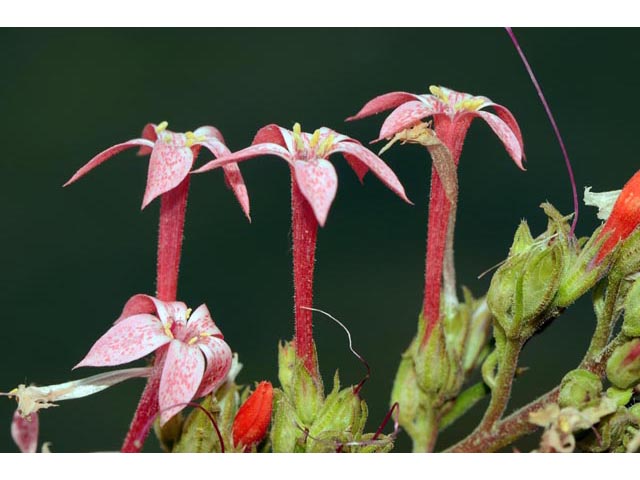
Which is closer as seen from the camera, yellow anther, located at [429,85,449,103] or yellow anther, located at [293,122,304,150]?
yellow anther, located at [293,122,304,150]

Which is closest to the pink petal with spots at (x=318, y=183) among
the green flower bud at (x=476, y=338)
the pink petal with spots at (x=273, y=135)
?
the pink petal with spots at (x=273, y=135)

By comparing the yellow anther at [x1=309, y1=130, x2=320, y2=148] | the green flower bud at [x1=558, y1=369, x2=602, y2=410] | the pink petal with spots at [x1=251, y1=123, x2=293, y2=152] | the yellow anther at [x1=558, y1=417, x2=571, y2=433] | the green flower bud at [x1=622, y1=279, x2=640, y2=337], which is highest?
the pink petal with spots at [x1=251, y1=123, x2=293, y2=152]

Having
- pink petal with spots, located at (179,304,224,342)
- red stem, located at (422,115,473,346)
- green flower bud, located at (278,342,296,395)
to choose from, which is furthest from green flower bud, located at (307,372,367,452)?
red stem, located at (422,115,473,346)

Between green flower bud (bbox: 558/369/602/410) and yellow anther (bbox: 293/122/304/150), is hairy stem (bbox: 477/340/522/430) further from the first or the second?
yellow anther (bbox: 293/122/304/150)

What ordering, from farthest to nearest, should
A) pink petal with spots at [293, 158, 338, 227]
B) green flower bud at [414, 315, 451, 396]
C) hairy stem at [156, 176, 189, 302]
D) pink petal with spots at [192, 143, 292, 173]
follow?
green flower bud at [414, 315, 451, 396] < hairy stem at [156, 176, 189, 302] < pink petal with spots at [192, 143, 292, 173] < pink petal with spots at [293, 158, 338, 227]

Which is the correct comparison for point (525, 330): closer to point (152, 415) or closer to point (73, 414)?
point (152, 415)

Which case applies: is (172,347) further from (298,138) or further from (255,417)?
(298,138)

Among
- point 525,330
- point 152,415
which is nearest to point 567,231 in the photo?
point 525,330
